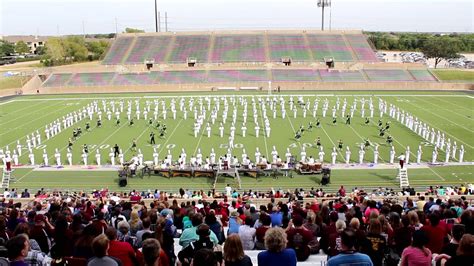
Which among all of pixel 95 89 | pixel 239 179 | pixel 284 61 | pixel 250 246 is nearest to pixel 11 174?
pixel 239 179

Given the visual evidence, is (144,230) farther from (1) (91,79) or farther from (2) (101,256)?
(1) (91,79)

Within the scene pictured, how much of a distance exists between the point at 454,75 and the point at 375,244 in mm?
58612

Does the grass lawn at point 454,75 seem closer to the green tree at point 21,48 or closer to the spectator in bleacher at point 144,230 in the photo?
the spectator in bleacher at point 144,230

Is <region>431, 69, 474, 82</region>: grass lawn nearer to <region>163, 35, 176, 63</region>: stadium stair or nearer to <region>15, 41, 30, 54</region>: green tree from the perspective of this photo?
<region>163, 35, 176, 63</region>: stadium stair

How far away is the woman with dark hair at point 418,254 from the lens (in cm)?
509

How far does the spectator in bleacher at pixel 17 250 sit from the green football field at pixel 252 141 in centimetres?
1454

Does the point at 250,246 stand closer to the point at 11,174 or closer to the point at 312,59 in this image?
the point at 11,174

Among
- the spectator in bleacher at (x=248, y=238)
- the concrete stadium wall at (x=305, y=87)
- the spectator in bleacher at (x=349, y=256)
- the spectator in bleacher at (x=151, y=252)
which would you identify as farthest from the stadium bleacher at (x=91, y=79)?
the spectator in bleacher at (x=349, y=256)

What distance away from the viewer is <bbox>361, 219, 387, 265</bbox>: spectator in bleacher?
5.36 metres

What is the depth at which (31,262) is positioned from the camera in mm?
5195

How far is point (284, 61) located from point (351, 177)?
46.5 metres

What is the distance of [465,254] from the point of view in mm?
4648

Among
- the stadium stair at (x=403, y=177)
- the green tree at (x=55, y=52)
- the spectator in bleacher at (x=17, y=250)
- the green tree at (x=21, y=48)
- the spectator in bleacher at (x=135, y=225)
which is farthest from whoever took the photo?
the green tree at (x=21, y=48)

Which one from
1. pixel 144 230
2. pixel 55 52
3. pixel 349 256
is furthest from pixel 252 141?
pixel 55 52
